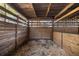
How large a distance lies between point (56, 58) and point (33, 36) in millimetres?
7311

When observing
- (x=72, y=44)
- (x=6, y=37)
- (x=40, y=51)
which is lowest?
(x=40, y=51)

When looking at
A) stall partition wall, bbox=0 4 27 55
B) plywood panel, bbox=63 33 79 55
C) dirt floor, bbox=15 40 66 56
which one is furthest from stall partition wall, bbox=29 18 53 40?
plywood panel, bbox=63 33 79 55

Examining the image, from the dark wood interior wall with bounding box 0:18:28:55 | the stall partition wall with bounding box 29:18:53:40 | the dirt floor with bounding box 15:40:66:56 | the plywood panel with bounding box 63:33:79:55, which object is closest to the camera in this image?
the plywood panel with bounding box 63:33:79:55

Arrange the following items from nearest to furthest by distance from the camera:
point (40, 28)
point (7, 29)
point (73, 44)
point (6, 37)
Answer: point (73, 44), point (6, 37), point (7, 29), point (40, 28)

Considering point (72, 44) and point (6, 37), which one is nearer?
point (72, 44)

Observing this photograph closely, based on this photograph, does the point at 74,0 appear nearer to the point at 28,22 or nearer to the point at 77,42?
the point at 77,42

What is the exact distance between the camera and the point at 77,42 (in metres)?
2.73

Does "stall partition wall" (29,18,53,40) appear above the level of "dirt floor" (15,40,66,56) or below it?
above

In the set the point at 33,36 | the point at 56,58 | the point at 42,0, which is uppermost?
the point at 42,0

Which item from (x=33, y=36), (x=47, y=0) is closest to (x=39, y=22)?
(x=33, y=36)

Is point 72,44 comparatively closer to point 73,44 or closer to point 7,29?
point 73,44

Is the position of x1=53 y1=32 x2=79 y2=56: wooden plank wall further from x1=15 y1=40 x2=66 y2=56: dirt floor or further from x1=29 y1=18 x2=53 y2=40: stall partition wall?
x1=29 y1=18 x2=53 y2=40: stall partition wall

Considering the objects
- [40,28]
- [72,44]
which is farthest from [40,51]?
[40,28]

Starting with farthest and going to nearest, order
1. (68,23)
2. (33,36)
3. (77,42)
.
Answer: (33,36) < (68,23) < (77,42)
